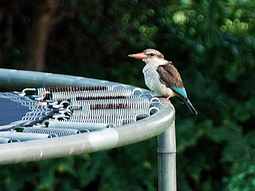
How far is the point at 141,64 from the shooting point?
16.3 ft

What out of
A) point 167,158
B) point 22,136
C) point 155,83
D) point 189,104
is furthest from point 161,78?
point 22,136

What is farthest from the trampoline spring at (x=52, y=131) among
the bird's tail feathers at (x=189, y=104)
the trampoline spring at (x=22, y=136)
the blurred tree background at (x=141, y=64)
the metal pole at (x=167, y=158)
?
the blurred tree background at (x=141, y=64)

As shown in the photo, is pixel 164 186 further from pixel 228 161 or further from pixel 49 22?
pixel 49 22

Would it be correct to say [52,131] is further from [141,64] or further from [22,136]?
[141,64]

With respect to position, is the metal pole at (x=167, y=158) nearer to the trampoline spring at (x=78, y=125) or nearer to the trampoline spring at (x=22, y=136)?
the trampoline spring at (x=78, y=125)

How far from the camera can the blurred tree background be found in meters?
4.54

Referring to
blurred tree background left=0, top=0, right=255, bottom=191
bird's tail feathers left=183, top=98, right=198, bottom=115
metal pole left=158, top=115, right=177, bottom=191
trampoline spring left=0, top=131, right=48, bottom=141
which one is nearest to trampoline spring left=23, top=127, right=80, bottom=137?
trampoline spring left=0, top=131, right=48, bottom=141

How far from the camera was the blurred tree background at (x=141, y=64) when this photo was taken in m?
4.54

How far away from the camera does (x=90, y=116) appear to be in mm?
2041

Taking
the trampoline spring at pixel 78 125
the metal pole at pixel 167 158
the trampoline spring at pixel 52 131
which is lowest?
the metal pole at pixel 167 158

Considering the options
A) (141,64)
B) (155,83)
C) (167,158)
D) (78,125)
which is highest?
(78,125)

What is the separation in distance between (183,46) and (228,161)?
0.74 m

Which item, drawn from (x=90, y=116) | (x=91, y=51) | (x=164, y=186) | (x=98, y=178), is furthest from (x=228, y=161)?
(x=90, y=116)

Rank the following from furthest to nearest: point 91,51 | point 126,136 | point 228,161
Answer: point 91,51, point 228,161, point 126,136
